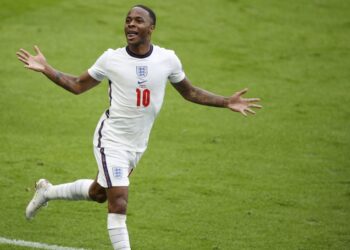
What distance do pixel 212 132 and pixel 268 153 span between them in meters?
1.17

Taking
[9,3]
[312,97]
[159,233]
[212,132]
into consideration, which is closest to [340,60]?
[312,97]

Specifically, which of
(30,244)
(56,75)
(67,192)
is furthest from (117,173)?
(30,244)

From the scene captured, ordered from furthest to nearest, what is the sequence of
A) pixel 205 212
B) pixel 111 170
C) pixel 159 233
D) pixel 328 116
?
1. pixel 328 116
2. pixel 205 212
3. pixel 159 233
4. pixel 111 170

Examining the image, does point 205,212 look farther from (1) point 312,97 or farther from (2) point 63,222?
(1) point 312,97

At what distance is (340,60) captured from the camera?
1728 cm

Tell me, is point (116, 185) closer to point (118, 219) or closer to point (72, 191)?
point (118, 219)

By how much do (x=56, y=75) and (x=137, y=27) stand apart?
932 millimetres

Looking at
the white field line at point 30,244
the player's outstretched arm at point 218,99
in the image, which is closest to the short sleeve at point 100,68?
the player's outstretched arm at point 218,99

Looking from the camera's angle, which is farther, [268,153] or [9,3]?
[9,3]

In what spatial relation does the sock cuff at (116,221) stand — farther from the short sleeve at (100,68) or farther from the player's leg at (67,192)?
the short sleeve at (100,68)

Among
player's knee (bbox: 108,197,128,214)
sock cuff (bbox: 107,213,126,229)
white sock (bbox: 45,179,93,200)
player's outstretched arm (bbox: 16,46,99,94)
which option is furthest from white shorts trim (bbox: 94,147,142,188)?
player's outstretched arm (bbox: 16,46,99,94)

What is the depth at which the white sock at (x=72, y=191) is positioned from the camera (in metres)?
8.91

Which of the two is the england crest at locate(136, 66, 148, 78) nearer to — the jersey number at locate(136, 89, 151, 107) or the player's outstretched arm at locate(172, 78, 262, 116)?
the jersey number at locate(136, 89, 151, 107)

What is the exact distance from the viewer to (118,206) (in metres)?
8.16
